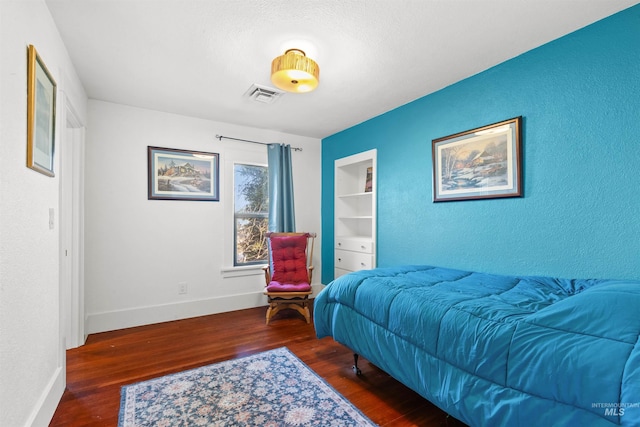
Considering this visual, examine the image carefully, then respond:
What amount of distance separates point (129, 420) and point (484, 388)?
1.92m

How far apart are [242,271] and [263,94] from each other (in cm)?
222

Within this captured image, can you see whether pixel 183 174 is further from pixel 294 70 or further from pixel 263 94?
pixel 294 70

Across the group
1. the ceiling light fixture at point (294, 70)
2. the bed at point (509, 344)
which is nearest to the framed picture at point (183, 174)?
the ceiling light fixture at point (294, 70)

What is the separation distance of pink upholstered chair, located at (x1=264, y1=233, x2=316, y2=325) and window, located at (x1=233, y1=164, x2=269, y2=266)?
42 centimetres

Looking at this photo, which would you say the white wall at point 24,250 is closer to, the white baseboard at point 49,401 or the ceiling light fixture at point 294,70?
the white baseboard at point 49,401

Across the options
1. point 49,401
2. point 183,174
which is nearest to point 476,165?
point 183,174

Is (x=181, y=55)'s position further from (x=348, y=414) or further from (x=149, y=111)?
(x=348, y=414)

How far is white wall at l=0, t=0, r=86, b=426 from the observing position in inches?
48.1

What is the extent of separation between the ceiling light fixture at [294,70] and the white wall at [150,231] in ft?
6.24

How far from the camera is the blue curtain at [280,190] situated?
401 centimetres

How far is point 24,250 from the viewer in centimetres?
141

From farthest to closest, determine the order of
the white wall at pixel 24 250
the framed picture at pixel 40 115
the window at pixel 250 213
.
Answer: the window at pixel 250 213
the framed picture at pixel 40 115
the white wall at pixel 24 250

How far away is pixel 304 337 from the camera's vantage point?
2.95 m

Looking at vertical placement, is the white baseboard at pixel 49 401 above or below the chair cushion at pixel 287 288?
below
